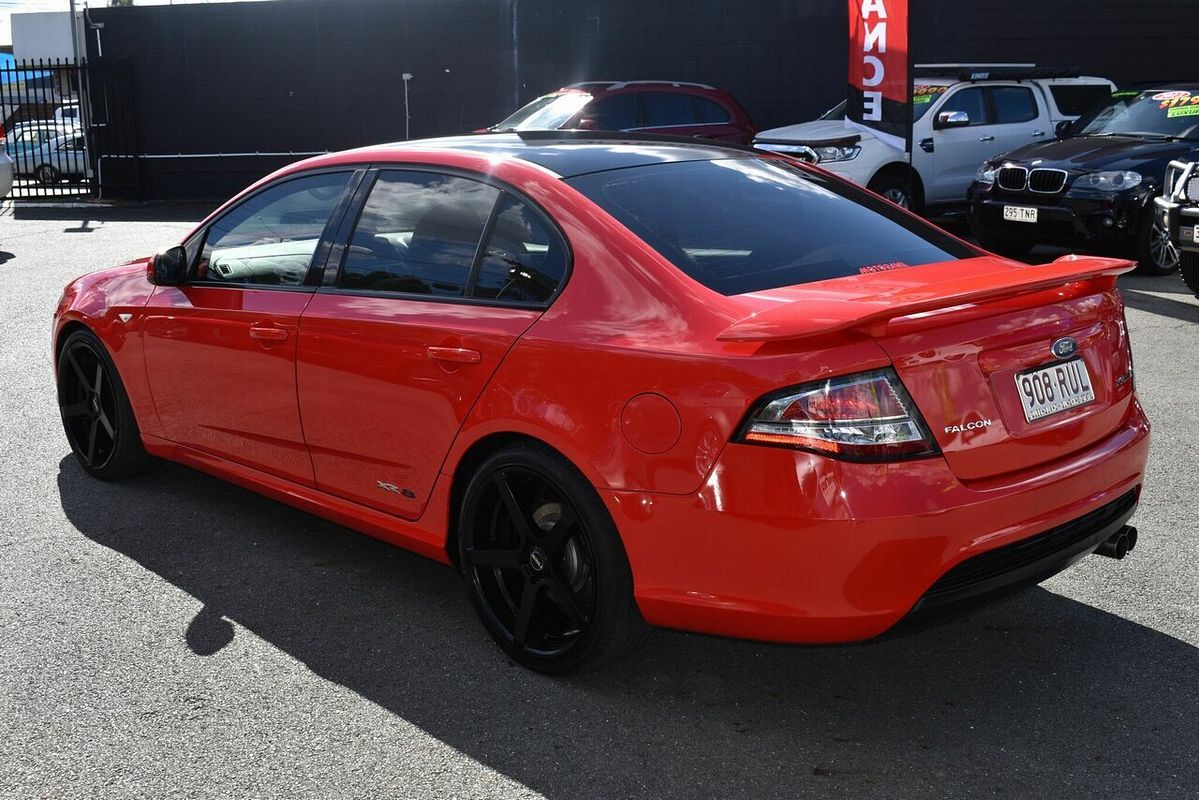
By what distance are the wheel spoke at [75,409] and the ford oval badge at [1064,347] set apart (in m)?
4.14

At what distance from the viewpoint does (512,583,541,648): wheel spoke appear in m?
3.67

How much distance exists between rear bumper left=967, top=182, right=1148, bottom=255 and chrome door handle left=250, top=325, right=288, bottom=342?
8.88 m

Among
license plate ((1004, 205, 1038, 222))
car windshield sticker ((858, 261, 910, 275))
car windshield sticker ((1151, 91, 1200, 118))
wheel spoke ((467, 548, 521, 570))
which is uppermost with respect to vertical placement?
car windshield sticker ((1151, 91, 1200, 118))

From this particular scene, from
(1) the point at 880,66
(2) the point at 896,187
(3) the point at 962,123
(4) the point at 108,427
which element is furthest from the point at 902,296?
(3) the point at 962,123

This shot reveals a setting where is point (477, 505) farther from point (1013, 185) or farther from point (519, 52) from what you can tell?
point (519, 52)

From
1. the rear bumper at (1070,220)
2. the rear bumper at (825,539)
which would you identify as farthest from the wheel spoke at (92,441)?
the rear bumper at (1070,220)

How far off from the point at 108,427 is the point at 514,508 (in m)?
2.69

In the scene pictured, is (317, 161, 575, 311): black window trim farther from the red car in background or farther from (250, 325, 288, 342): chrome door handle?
the red car in background

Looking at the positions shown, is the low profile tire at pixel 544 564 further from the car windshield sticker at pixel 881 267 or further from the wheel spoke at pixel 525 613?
the car windshield sticker at pixel 881 267

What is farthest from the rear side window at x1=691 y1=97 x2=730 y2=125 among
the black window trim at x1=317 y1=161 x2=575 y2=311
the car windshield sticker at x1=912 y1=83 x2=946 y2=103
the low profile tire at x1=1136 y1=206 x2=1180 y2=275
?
the black window trim at x1=317 y1=161 x2=575 y2=311

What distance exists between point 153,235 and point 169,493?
39.7ft

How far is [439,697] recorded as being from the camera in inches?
142

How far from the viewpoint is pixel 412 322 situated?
12.9ft

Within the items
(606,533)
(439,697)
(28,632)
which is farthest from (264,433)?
(606,533)
